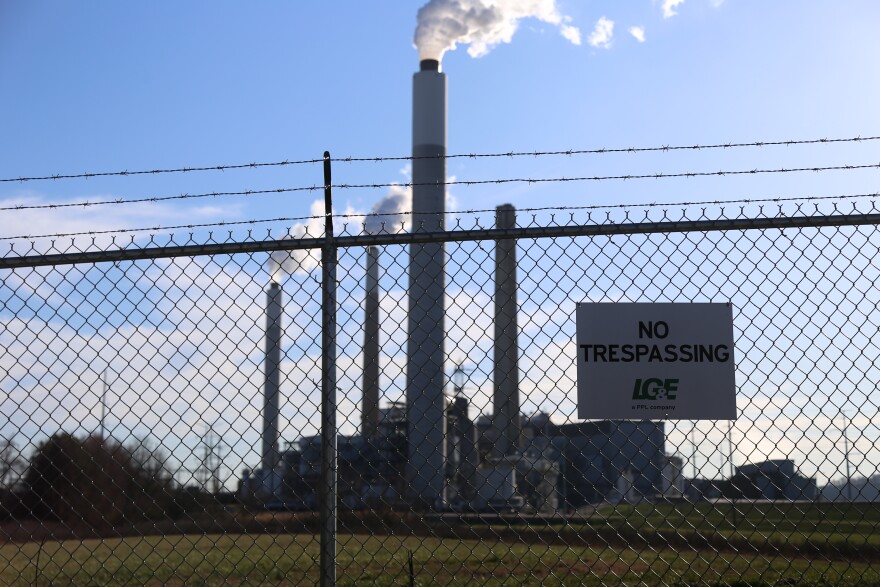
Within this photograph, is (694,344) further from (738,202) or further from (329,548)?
(329,548)

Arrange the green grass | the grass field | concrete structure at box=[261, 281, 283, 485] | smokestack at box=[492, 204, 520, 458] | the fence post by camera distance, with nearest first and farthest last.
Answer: the fence post → smokestack at box=[492, 204, 520, 458] → concrete structure at box=[261, 281, 283, 485] → the grass field → the green grass

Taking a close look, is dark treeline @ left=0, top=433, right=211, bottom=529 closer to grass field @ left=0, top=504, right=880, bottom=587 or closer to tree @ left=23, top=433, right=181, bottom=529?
tree @ left=23, top=433, right=181, bottom=529

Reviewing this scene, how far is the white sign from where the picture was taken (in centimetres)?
336

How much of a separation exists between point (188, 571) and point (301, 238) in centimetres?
786

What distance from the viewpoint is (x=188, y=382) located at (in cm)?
362

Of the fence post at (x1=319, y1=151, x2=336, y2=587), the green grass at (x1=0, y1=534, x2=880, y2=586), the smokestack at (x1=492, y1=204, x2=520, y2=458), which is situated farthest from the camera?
the green grass at (x1=0, y1=534, x2=880, y2=586)

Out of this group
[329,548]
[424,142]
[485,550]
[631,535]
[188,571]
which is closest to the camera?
[329,548]

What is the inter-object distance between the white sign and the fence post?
943 mm

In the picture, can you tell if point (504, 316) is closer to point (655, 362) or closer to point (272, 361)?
point (655, 362)

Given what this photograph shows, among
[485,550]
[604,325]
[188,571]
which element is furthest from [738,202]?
[485,550]

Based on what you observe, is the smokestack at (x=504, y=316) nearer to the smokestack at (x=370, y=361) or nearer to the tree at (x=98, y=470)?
the smokestack at (x=370, y=361)

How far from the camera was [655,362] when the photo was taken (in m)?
3.40

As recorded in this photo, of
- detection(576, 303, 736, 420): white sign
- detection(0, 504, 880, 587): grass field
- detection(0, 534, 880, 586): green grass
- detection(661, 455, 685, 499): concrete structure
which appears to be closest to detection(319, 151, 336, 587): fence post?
detection(0, 504, 880, 587): grass field

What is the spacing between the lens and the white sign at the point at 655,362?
3.36 metres
